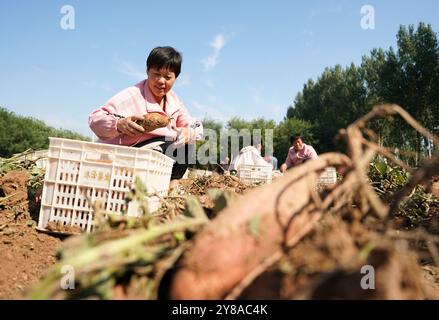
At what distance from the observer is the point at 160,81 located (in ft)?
11.1

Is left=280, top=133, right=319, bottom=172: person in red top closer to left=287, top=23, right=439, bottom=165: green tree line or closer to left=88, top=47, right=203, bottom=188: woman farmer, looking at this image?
left=88, top=47, right=203, bottom=188: woman farmer

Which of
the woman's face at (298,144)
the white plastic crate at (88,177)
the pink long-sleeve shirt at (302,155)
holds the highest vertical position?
the woman's face at (298,144)

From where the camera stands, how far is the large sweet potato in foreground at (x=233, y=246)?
1.01m

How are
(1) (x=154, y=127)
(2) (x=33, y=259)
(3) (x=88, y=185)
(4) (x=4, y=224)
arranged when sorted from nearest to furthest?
(2) (x=33, y=259), (3) (x=88, y=185), (4) (x=4, y=224), (1) (x=154, y=127)

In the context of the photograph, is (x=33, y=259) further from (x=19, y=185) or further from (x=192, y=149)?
(x=192, y=149)

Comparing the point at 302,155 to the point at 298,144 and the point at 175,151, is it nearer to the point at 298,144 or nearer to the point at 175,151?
the point at 298,144

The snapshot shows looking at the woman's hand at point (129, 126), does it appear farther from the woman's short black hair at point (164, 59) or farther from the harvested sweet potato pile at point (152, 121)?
the woman's short black hair at point (164, 59)

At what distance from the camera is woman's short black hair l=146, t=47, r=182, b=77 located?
333 cm

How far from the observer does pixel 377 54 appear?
38656 millimetres

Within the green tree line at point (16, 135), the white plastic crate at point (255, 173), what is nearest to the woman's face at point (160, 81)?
the white plastic crate at point (255, 173)

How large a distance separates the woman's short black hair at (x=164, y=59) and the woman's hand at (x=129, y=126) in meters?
0.67

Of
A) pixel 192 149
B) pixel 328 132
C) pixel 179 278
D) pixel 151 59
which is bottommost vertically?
pixel 179 278
